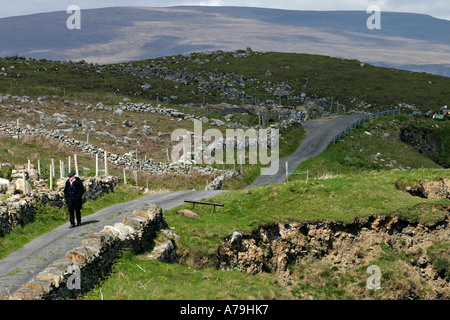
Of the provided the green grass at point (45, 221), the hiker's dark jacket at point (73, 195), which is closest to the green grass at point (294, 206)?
the hiker's dark jacket at point (73, 195)

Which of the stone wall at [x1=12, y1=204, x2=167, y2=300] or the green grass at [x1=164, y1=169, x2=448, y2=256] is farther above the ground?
the stone wall at [x1=12, y1=204, x2=167, y2=300]

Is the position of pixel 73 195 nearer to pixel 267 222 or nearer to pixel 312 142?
pixel 267 222

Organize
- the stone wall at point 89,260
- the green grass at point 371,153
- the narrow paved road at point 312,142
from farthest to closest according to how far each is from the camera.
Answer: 1. the green grass at point 371,153
2. the narrow paved road at point 312,142
3. the stone wall at point 89,260

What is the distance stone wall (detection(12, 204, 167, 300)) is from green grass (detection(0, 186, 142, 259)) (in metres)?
4.88

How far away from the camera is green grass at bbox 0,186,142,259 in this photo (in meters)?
22.8

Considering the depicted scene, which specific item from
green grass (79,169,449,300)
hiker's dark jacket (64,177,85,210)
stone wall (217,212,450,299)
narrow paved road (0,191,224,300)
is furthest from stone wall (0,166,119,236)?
stone wall (217,212,450,299)

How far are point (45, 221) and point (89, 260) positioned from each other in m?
10.5

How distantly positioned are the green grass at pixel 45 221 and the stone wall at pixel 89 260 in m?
4.88

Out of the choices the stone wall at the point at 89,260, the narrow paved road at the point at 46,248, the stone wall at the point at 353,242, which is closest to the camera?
the stone wall at the point at 89,260

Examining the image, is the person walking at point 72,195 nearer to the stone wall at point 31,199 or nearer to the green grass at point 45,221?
the green grass at point 45,221

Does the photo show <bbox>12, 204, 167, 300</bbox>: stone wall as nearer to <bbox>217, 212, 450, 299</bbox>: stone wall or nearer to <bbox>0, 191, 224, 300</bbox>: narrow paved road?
<bbox>0, 191, 224, 300</bbox>: narrow paved road

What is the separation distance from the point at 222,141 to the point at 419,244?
38.3 metres

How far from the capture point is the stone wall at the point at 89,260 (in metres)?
15.0

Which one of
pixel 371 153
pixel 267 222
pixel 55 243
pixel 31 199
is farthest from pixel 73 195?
pixel 371 153
